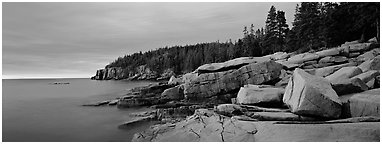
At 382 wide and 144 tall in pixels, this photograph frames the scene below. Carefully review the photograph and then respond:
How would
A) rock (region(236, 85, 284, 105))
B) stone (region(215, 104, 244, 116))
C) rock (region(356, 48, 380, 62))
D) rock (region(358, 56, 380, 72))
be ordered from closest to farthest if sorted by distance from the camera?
1. stone (region(215, 104, 244, 116))
2. rock (region(236, 85, 284, 105))
3. rock (region(358, 56, 380, 72))
4. rock (region(356, 48, 380, 62))

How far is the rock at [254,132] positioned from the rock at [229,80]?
8.23 metres

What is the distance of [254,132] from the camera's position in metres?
6.21

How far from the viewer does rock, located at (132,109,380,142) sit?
556cm

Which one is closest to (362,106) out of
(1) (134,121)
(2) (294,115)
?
(2) (294,115)

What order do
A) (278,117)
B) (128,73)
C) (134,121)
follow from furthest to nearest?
(128,73) → (134,121) → (278,117)

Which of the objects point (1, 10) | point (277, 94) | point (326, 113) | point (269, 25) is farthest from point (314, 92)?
point (269, 25)

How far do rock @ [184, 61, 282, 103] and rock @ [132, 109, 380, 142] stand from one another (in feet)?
27.0

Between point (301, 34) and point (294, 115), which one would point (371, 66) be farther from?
point (301, 34)

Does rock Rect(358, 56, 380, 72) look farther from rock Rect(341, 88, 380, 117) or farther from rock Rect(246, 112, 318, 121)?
rock Rect(246, 112, 318, 121)

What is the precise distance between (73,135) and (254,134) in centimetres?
770

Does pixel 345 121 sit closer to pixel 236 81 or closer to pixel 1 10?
pixel 1 10

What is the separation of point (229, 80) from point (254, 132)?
9890 mm

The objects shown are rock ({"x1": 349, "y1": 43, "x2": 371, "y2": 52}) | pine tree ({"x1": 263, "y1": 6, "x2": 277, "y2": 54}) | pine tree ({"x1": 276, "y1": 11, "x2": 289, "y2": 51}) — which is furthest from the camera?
pine tree ({"x1": 263, "y1": 6, "x2": 277, "y2": 54})

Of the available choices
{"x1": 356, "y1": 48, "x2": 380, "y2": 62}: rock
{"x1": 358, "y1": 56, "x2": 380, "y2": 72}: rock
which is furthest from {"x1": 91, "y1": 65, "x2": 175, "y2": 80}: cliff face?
{"x1": 358, "y1": 56, "x2": 380, "y2": 72}: rock
